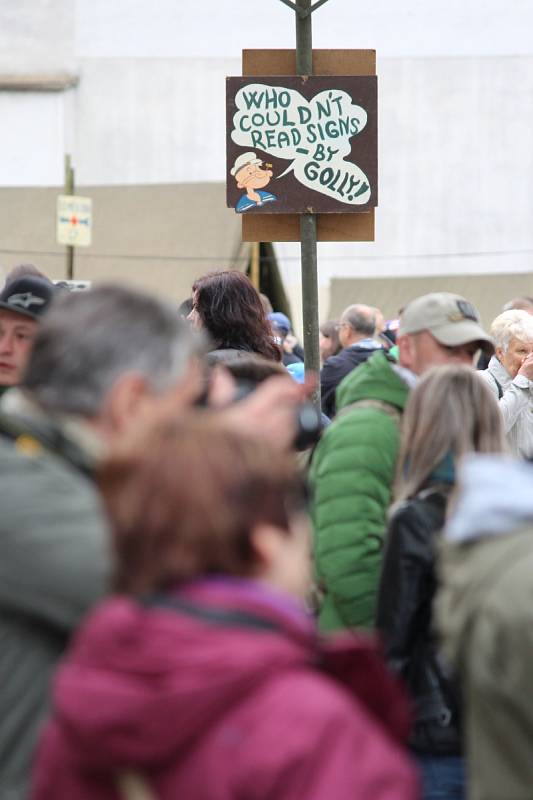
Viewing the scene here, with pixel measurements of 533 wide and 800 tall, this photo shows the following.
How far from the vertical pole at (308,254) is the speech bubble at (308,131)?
0.16 m

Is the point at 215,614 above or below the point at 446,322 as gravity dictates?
below

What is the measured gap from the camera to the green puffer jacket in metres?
3.58

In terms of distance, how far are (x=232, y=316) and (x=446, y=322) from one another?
133cm

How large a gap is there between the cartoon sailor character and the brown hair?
3.61 meters

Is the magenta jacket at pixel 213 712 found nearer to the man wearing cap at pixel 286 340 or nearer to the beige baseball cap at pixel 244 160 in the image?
the beige baseball cap at pixel 244 160

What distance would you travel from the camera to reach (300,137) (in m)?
5.55

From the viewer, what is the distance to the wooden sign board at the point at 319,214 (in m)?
5.64

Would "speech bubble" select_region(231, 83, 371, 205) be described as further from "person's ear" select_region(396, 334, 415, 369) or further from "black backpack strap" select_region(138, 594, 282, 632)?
"black backpack strap" select_region(138, 594, 282, 632)

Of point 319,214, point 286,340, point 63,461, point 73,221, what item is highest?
point 73,221

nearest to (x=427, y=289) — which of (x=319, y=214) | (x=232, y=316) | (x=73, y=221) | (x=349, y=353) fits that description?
(x=73, y=221)

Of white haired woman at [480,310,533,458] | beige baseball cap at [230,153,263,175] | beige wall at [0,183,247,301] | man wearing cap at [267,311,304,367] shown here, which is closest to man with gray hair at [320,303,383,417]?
man wearing cap at [267,311,304,367]

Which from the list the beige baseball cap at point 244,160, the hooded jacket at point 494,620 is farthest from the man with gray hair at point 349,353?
the hooded jacket at point 494,620

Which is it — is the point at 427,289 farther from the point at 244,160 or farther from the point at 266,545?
the point at 266,545

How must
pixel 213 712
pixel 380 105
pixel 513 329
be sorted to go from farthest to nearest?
pixel 380 105
pixel 513 329
pixel 213 712
